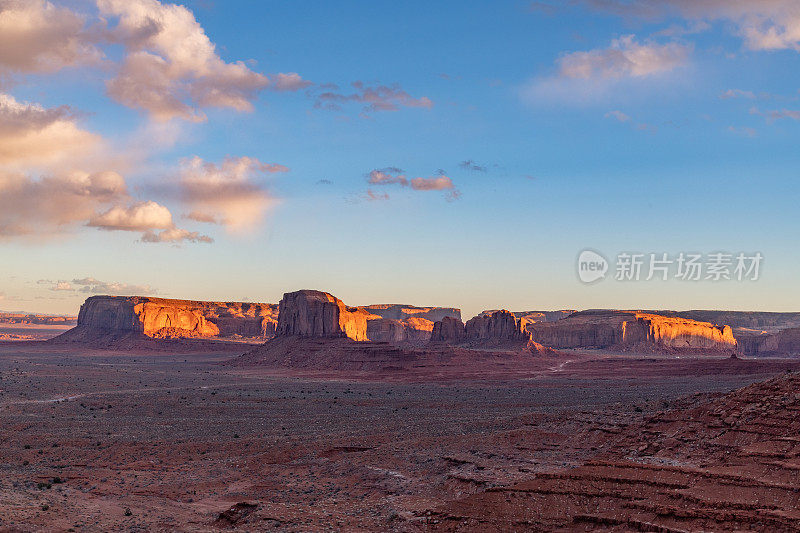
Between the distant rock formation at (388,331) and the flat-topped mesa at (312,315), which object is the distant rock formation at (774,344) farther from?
the flat-topped mesa at (312,315)

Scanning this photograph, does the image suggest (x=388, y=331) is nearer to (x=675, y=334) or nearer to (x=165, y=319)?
Answer: (x=165, y=319)

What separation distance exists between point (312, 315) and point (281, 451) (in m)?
81.8

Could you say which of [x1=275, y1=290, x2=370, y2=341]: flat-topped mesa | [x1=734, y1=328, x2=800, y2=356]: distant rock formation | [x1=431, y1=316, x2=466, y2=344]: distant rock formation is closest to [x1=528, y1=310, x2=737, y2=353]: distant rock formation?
[x1=734, y1=328, x2=800, y2=356]: distant rock formation

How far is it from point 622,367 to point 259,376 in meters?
50.1

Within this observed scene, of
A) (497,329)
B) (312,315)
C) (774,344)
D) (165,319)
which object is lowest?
(774,344)

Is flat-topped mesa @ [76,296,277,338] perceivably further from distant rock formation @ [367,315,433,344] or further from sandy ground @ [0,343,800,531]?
sandy ground @ [0,343,800,531]

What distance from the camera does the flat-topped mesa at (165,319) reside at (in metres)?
156

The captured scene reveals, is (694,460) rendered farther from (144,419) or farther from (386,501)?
(144,419)

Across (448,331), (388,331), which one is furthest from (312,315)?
(388,331)

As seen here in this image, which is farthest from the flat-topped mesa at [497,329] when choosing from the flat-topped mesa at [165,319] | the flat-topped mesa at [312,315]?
the flat-topped mesa at [165,319]

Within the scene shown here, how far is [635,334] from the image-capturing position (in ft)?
498

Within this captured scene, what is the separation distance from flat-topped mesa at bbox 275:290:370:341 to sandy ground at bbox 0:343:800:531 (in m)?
51.5

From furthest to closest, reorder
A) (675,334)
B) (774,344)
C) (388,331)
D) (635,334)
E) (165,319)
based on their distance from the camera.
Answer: (388,331) < (165,319) < (675,334) < (635,334) < (774,344)

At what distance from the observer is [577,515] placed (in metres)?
16.6
